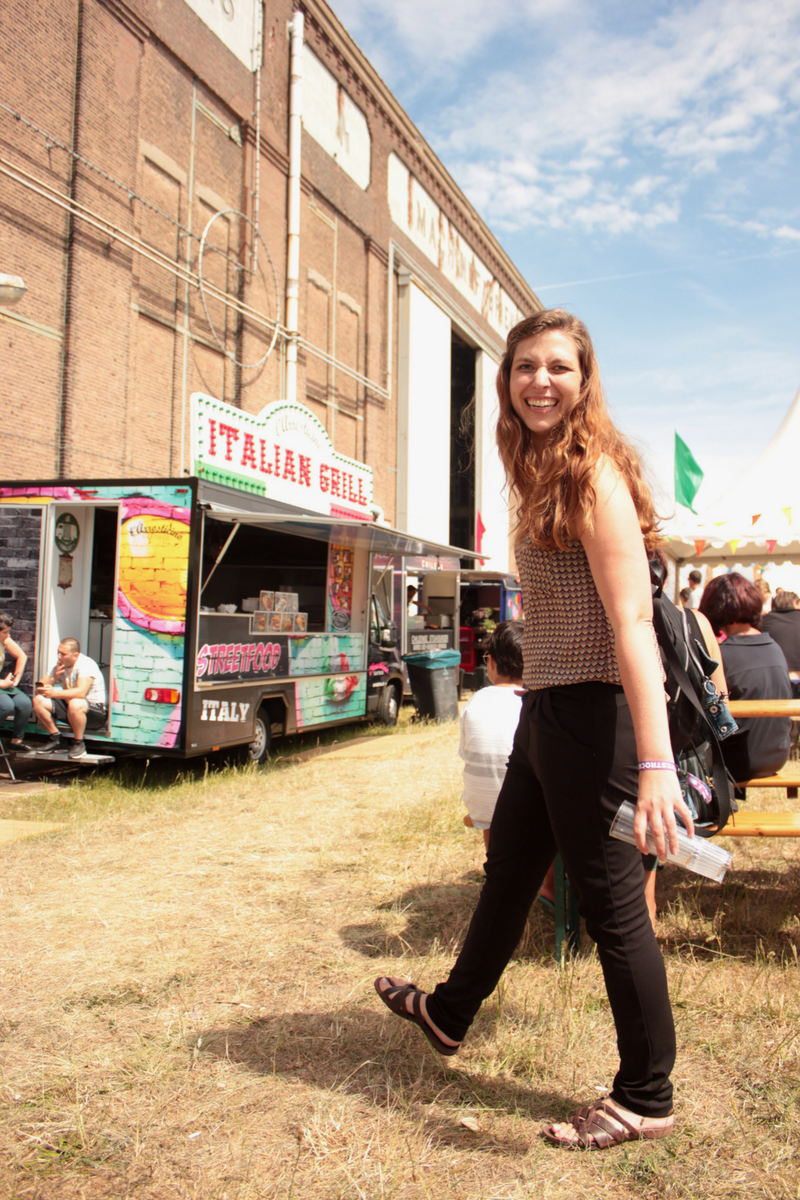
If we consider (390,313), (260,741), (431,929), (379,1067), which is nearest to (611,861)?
(379,1067)

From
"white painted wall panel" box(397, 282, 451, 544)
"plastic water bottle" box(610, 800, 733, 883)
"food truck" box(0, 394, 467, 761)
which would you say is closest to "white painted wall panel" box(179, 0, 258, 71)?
"white painted wall panel" box(397, 282, 451, 544)

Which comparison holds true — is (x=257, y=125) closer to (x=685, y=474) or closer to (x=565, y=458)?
(x=685, y=474)

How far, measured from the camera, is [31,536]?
26.1 feet

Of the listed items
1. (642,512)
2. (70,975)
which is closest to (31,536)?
(70,975)

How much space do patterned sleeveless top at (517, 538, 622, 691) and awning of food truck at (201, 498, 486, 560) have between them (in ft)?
17.5

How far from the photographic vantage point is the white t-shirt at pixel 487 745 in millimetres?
3410

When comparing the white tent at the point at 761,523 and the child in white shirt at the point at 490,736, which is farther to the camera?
the white tent at the point at 761,523

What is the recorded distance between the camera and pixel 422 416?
996 inches

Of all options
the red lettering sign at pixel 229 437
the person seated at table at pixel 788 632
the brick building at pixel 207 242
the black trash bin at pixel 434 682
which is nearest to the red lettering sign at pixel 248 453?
the red lettering sign at pixel 229 437

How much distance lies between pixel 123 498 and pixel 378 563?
577cm

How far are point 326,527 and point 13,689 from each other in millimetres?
3223

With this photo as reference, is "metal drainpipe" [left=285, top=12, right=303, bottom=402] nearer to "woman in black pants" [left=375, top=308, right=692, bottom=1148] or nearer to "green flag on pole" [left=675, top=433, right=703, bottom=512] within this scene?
"green flag on pole" [left=675, top=433, right=703, bottom=512]

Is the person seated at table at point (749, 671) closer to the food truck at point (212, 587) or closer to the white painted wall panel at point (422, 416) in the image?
the food truck at point (212, 587)

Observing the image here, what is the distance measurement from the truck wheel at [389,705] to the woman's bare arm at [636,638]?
969cm
